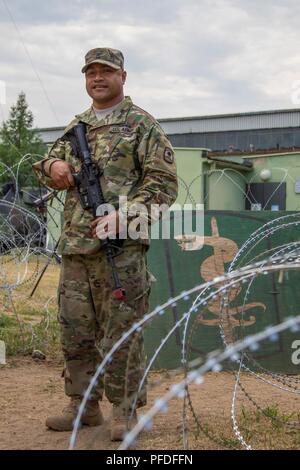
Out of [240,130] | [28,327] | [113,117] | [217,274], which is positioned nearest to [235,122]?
[240,130]

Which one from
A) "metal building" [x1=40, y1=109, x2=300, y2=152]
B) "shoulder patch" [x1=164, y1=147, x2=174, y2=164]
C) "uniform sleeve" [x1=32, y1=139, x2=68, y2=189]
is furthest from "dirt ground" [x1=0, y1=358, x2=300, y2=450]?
"metal building" [x1=40, y1=109, x2=300, y2=152]

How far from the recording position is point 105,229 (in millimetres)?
3355

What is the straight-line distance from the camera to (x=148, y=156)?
11.3 feet

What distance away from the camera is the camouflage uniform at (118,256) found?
344 cm

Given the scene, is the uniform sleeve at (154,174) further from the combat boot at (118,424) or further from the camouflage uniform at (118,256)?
the combat boot at (118,424)

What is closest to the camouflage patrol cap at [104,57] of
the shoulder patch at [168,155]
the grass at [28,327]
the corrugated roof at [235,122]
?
the shoulder patch at [168,155]

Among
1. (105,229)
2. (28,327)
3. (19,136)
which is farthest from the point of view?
(19,136)

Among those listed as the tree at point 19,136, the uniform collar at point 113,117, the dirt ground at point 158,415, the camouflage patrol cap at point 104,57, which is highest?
the tree at point 19,136

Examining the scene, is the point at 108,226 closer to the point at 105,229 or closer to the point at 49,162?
the point at 105,229

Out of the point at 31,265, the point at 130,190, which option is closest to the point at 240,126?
the point at 31,265

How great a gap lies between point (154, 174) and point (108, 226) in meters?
0.33

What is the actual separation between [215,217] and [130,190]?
7.50ft
